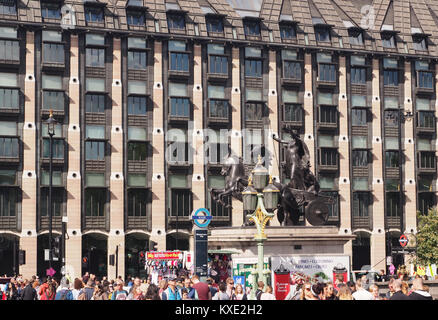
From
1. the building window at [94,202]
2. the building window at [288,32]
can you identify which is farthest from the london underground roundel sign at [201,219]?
the building window at [288,32]

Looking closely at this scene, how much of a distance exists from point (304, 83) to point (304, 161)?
32773 mm

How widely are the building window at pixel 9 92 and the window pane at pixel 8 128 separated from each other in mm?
1246

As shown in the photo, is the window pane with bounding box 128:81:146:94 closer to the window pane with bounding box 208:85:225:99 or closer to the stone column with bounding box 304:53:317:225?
the window pane with bounding box 208:85:225:99

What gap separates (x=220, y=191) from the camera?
46.1 metres

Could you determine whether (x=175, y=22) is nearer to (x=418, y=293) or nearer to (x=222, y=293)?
(x=222, y=293)

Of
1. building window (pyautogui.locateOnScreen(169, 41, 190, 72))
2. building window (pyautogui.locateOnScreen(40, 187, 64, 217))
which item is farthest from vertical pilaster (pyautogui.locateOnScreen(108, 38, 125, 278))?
building window (pyautogui.locateOnScreen(169, 41, 190, 72))

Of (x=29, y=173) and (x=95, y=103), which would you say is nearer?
(x=29, y=173)

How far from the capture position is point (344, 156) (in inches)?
3073

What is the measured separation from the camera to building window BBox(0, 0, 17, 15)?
228 ft

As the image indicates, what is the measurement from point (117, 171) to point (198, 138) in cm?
758

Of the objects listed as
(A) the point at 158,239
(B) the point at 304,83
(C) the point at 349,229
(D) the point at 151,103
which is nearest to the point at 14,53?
(D) the point at 151,103

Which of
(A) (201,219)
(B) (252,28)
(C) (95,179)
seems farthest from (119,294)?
(B) (252,28)
